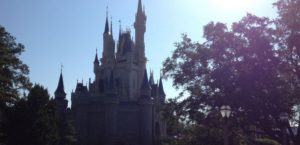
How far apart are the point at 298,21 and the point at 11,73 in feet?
73.8

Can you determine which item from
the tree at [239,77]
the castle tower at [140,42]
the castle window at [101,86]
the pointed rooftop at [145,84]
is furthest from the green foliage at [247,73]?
the castle tower at [140,42]

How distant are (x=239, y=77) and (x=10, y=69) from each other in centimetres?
1886

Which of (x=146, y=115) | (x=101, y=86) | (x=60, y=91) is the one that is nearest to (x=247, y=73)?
(x=146, y=115)

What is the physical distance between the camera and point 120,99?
77.1 metres

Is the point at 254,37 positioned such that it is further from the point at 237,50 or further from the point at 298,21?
the point at 298,21

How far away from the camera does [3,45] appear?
32344mm

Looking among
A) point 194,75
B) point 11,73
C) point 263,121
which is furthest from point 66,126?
point 263,121

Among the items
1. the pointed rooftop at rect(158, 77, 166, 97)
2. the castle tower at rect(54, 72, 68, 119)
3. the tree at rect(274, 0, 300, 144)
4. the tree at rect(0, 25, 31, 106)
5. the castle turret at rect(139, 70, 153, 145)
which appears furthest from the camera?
the pointed rooftop at rect(158, 77, 166, 97)

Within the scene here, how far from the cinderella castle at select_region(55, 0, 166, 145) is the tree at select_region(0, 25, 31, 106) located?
36.3 m

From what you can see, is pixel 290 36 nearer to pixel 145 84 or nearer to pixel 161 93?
pixel 145 84

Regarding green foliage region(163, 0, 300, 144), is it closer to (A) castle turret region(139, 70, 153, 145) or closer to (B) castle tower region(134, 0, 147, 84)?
(A) castle turret region(139, 70, 153, 145)

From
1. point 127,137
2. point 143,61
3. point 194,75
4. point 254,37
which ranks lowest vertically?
point 127,137

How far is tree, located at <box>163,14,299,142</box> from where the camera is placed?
2567 cm

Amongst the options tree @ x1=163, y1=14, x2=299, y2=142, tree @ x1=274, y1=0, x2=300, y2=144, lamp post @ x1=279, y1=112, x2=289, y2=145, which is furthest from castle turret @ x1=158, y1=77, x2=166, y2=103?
lamp post @ x1=279, y1=112, x2=289, y2=145
